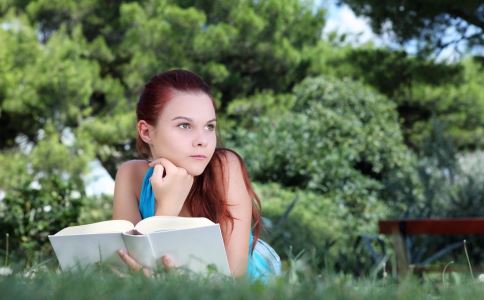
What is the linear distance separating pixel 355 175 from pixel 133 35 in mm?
6657

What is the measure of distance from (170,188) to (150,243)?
393mm

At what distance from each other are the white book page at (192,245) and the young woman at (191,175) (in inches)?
12.6

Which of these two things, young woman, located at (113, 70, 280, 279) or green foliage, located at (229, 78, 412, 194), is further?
green foliage, located at (229, 78, 412, 194)

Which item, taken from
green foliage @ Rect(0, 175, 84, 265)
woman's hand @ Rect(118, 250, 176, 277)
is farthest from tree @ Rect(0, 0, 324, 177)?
woman's hand @ Rect(118, 250, 176, 277)

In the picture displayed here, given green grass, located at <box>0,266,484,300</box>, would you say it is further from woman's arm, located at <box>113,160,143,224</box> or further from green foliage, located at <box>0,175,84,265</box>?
green foliage, located at <box>0,175,84,265</box>

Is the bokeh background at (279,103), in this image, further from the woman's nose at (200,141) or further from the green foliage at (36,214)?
the woman's nose at (200,141)

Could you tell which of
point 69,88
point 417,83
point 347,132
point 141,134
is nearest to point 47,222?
point 141,134

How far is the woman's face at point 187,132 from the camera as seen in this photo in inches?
74.3

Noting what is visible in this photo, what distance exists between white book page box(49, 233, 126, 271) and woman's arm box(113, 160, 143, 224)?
1.66 feet

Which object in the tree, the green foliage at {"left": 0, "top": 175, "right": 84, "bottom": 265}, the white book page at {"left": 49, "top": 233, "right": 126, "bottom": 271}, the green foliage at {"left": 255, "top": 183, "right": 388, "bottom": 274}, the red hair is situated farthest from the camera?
the tree

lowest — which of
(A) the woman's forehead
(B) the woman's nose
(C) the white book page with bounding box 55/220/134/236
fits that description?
(C) the white book page with bounding box 55/220/134/236

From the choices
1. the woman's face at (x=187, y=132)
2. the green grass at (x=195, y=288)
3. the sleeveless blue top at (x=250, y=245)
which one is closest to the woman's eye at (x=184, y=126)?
the woman's face at (x=187, y=132)

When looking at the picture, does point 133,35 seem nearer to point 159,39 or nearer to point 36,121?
point 159,39

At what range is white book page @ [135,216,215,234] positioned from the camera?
146cm
